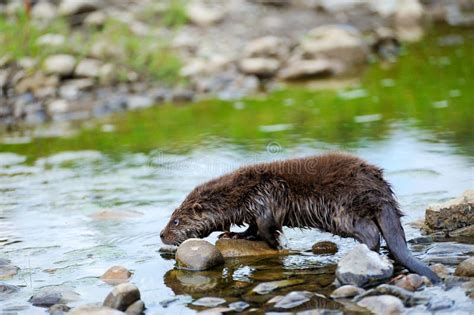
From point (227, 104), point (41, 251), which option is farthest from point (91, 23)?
point (41, 251)

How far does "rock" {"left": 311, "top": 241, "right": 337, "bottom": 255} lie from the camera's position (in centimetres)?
654

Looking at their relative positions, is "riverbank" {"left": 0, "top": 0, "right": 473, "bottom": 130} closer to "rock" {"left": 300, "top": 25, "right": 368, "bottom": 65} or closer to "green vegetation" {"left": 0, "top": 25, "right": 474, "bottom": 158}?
"rock" {"left": 300, "top": 25, "right": 368, "bottom": 65}

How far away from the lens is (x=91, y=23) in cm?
1847

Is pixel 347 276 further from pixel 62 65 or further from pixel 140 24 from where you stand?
pixel 140 24

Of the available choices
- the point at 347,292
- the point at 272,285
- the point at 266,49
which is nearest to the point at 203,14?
the point at 266,49

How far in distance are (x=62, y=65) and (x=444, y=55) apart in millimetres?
7501

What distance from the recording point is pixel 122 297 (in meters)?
5.44

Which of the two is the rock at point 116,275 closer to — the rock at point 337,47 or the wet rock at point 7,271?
the wet rock at point 7,271

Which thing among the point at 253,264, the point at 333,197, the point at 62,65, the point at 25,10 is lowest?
the point at 253,264

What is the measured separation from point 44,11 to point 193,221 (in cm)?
1347


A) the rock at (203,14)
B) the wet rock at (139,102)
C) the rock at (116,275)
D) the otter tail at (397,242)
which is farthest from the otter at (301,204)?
the rock at (203,14)

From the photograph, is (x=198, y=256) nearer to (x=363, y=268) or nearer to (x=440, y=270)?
(x=363, y=268)

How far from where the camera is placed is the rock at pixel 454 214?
671cm

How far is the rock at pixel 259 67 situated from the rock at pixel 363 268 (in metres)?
11.1
